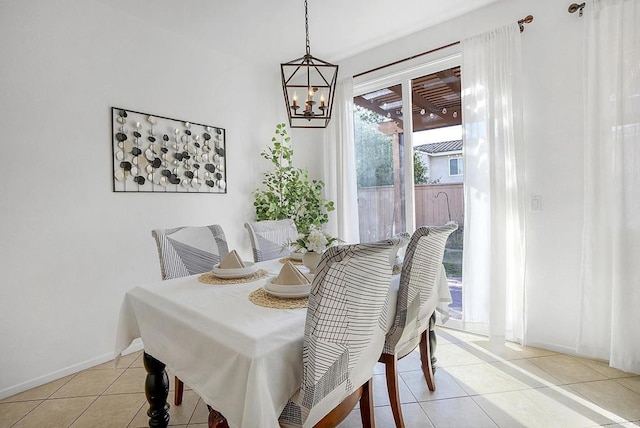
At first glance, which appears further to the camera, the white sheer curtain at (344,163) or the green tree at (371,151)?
the white sheer curtain at (344,163)

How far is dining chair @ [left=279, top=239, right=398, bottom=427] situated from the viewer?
0.93 m

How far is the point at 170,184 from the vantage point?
2.80 metres

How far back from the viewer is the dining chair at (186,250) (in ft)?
6.03

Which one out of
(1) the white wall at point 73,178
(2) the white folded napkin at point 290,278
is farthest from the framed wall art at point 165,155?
(2) the white folded napkin at point 290,278

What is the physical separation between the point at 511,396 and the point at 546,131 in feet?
5.96

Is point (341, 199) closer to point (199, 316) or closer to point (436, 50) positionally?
point (436, 50)

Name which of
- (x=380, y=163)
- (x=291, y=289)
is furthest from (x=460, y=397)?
(x=380, y=163)

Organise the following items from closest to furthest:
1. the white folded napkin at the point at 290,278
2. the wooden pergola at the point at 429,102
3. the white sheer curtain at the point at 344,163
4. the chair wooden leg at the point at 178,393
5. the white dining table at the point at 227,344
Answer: the white dining table at the point at 227,344 → the white folded napkin at the point at 290,278 → the chair wooden leg at the point at 178,393 → the wooden pergola at the point at 429,102 → the white sheer curtain at the point at 344,163

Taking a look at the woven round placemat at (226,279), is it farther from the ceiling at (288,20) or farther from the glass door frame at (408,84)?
the ceiling at (288,20)

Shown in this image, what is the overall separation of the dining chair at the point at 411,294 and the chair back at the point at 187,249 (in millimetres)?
1232

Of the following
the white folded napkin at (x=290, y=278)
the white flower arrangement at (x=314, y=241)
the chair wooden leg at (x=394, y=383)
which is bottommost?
the chair wooden leg at (x=394, y=383)

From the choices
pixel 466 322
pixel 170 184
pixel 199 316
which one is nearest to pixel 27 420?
pixel 199 316

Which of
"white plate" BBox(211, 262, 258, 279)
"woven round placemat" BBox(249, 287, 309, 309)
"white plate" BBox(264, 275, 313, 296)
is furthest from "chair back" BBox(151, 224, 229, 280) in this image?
"white plate" BBox(264, 275, 313, 296)

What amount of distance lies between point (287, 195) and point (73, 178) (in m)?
1.86
